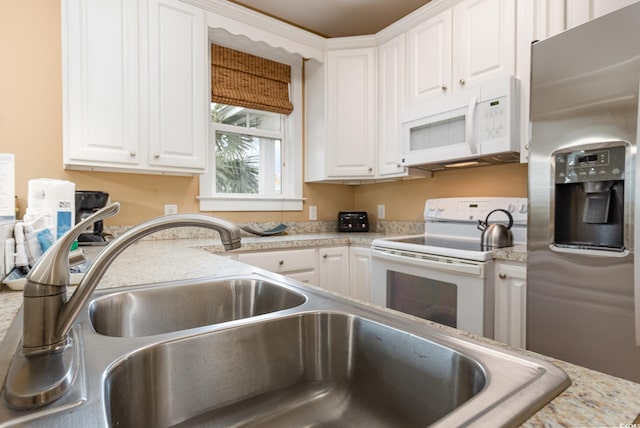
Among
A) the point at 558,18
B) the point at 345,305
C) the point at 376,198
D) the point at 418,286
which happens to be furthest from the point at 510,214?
the point at 345,305

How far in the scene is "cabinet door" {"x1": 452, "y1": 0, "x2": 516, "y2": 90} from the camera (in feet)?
6.44

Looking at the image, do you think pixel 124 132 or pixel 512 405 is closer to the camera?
pixel 512 405

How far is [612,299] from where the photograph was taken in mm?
1263

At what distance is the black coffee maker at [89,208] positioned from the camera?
1938mm

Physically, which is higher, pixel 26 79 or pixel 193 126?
pixel 26 79

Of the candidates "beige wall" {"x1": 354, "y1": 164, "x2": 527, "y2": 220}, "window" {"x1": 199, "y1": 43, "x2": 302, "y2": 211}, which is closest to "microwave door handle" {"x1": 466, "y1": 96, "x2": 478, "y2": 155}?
"beige wall" {"x1": 354, "y1": 164, "x2": 527, "y2": 220}

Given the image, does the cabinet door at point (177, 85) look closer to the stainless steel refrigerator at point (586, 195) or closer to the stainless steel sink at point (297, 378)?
the stainless steel sink at point (297, 378)

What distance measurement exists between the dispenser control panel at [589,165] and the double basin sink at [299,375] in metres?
Answer: 1.14

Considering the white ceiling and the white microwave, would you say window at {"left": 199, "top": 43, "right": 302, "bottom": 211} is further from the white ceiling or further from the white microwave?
the white microwave

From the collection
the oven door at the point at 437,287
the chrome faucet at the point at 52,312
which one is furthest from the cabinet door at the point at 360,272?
the chrome faucet at the point at 52,312

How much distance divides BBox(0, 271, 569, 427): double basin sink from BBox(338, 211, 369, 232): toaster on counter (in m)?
2.18

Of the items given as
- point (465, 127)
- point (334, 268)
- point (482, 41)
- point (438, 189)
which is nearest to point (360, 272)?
point (334, 268)

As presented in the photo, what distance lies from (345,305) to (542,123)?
1290 millimetres

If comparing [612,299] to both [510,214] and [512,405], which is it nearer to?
[510,214]
